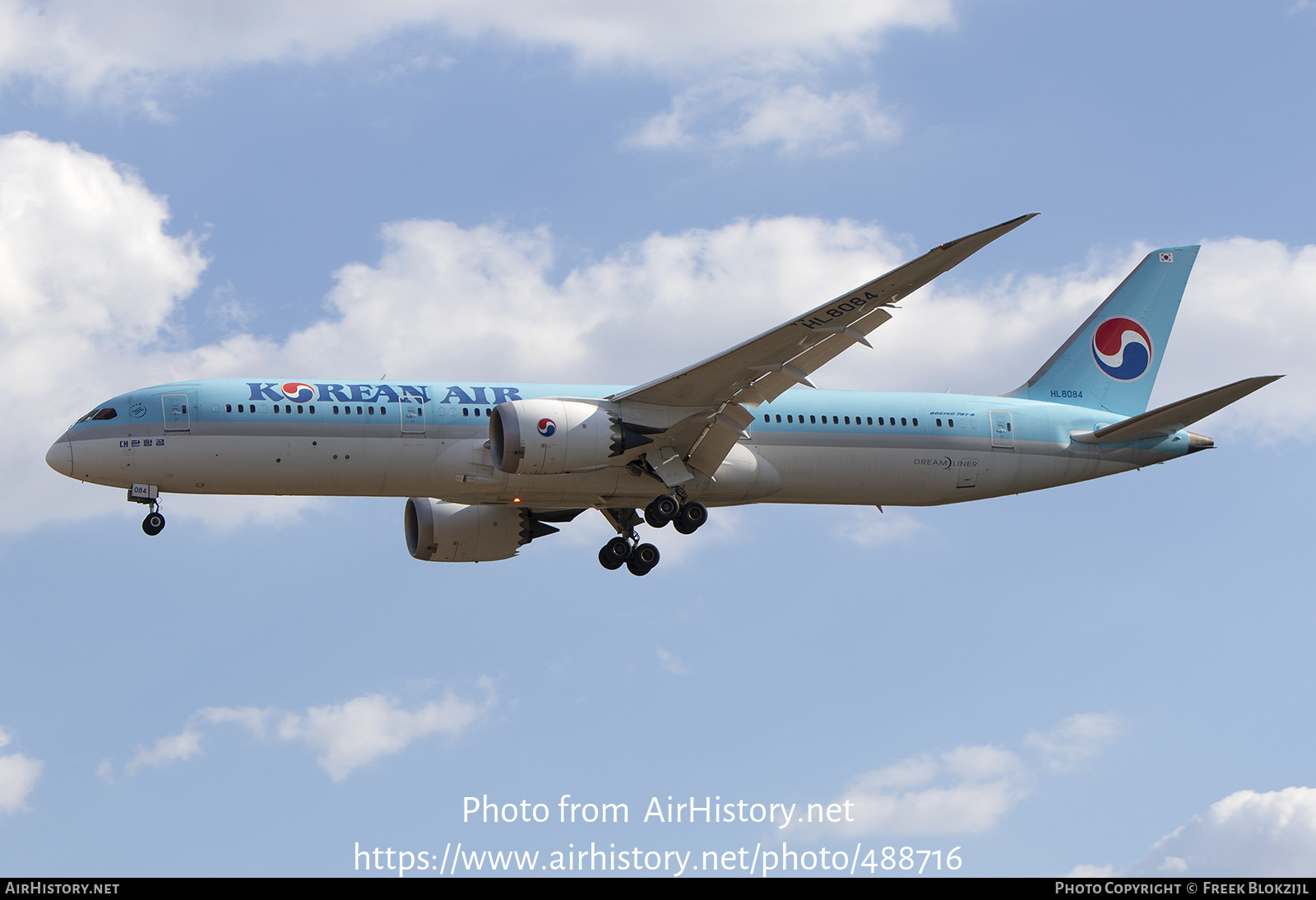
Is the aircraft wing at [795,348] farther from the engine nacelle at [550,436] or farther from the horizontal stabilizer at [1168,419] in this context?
the horizontal stabilizer at [1168,419]

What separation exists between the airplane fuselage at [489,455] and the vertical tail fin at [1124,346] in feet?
6.50

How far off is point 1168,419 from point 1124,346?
487 cm

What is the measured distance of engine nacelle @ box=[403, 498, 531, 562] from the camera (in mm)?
41094

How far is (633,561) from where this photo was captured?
3912cm

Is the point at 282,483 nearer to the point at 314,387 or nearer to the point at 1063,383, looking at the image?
the point at 314,387

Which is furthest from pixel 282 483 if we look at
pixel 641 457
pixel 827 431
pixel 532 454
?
pixel 827 431

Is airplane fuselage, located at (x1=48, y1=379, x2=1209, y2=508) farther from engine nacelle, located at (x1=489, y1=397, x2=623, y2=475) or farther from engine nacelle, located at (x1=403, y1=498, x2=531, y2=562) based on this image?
engine nacelle, located at (x1=403, y1=498, x2=531, y2=562)

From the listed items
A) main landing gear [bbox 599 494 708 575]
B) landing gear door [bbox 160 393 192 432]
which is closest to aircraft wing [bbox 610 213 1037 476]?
main landing gear [bbox 599 494 708 575]

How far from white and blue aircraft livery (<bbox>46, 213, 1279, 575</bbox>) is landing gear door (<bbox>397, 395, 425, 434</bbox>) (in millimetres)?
49

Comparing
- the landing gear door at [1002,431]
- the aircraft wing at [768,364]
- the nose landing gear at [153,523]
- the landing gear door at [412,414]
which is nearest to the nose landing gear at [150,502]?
the nose landing gear at [153,523]

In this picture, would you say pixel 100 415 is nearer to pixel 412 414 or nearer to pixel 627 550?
pixel 412 414

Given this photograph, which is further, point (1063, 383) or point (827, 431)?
point (1063, 383)

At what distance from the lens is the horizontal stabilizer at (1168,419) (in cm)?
3688
